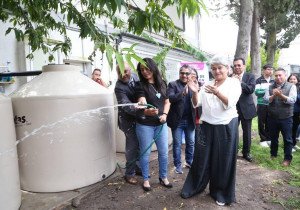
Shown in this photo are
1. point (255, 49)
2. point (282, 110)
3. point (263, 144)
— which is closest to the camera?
point (282, 110)

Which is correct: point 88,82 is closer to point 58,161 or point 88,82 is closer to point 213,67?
point 58,161

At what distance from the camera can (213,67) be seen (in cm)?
358

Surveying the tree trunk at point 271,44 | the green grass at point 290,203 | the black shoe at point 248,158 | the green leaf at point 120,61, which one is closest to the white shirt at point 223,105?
the green grass at point 290,203

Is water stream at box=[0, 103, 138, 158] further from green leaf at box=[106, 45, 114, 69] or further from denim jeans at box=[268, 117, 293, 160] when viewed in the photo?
denim jeans at box=[268, 117, 293, 160]

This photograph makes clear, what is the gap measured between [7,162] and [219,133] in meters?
2.41

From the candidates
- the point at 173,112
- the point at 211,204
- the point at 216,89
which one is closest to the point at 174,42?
the point at 216,89

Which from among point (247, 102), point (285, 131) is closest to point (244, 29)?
point (247, 102)

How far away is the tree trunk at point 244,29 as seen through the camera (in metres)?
8.30

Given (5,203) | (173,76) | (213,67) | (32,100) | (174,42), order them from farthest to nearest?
1. (173,76)
2. (32,100)
3. (213,67)
4. (5,203)
5. (174,42)

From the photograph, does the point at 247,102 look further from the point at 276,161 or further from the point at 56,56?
the point at 56,56

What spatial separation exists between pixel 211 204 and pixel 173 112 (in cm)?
145

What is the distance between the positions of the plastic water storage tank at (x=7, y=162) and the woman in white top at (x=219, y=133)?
2.15 meters

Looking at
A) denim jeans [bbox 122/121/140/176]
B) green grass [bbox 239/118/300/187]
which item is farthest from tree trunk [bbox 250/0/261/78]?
denim jeans [bbox 122/121/140/176]

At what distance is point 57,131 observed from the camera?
3.92m
